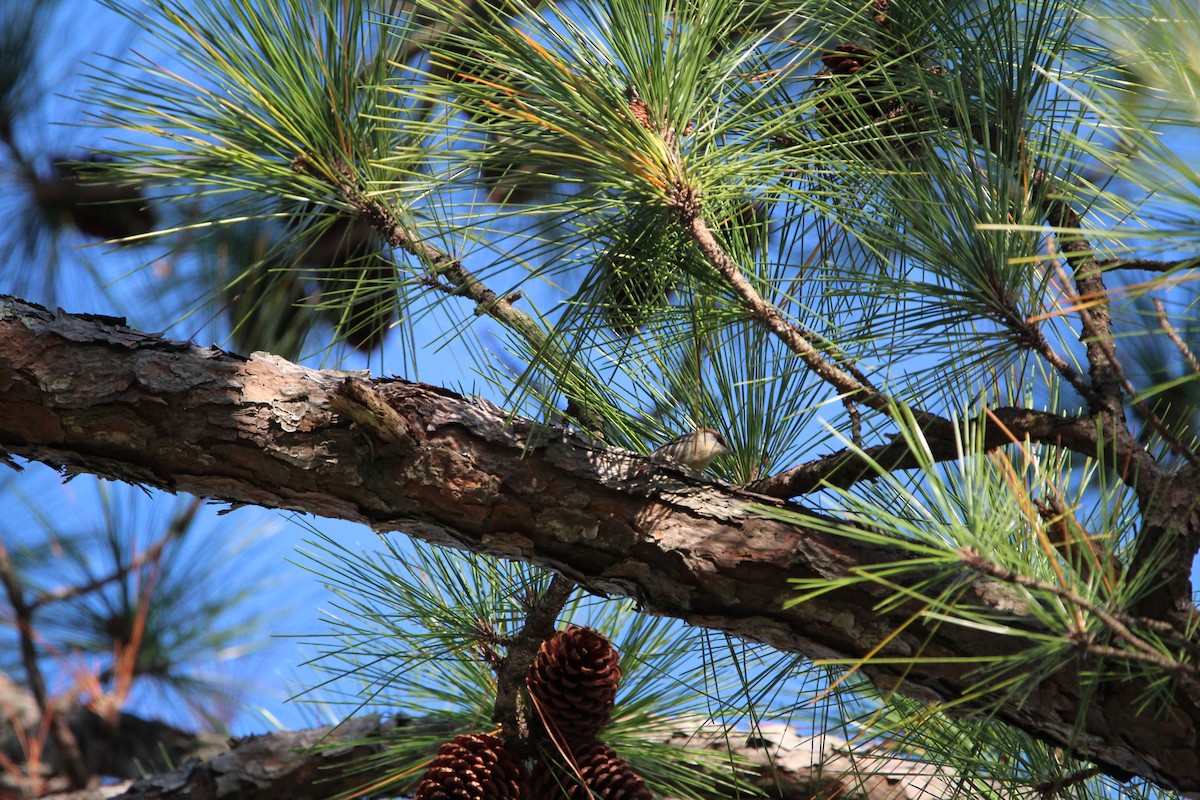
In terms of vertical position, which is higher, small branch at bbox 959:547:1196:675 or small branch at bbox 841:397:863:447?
small branch at bbox 841:397:863:447

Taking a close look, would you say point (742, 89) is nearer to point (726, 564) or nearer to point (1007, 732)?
point (726, 564)

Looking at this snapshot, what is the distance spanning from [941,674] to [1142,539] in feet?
0.51

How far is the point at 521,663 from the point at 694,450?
0.80 ft

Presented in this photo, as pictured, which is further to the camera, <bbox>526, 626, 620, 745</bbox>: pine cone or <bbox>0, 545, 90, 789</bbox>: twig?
<bbox>0, 545, 90, 789</bbox>: twig

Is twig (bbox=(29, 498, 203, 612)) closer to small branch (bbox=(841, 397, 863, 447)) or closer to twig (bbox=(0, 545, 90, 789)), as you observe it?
twig (bbox=(0, 545, 90, 789))

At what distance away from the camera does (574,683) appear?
2.72 feet

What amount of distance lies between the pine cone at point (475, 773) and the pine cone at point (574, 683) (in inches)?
1.8

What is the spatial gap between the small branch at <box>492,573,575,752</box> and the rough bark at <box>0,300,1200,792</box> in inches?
4.1

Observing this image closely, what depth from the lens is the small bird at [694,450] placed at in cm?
79

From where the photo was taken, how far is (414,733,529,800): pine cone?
804 mm

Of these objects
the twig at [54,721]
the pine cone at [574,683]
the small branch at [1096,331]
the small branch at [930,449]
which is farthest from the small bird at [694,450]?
the twig at [54,721]

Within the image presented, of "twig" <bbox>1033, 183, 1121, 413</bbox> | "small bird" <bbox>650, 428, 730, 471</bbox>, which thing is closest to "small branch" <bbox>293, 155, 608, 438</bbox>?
"small bird" <bbox>650, 428, 730, 471</bbox>

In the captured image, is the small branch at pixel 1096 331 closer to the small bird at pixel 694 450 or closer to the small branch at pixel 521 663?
the small bird at pixel 694 450

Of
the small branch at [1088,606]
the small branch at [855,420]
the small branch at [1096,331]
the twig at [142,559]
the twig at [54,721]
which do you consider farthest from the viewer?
the twig at [142,559]
